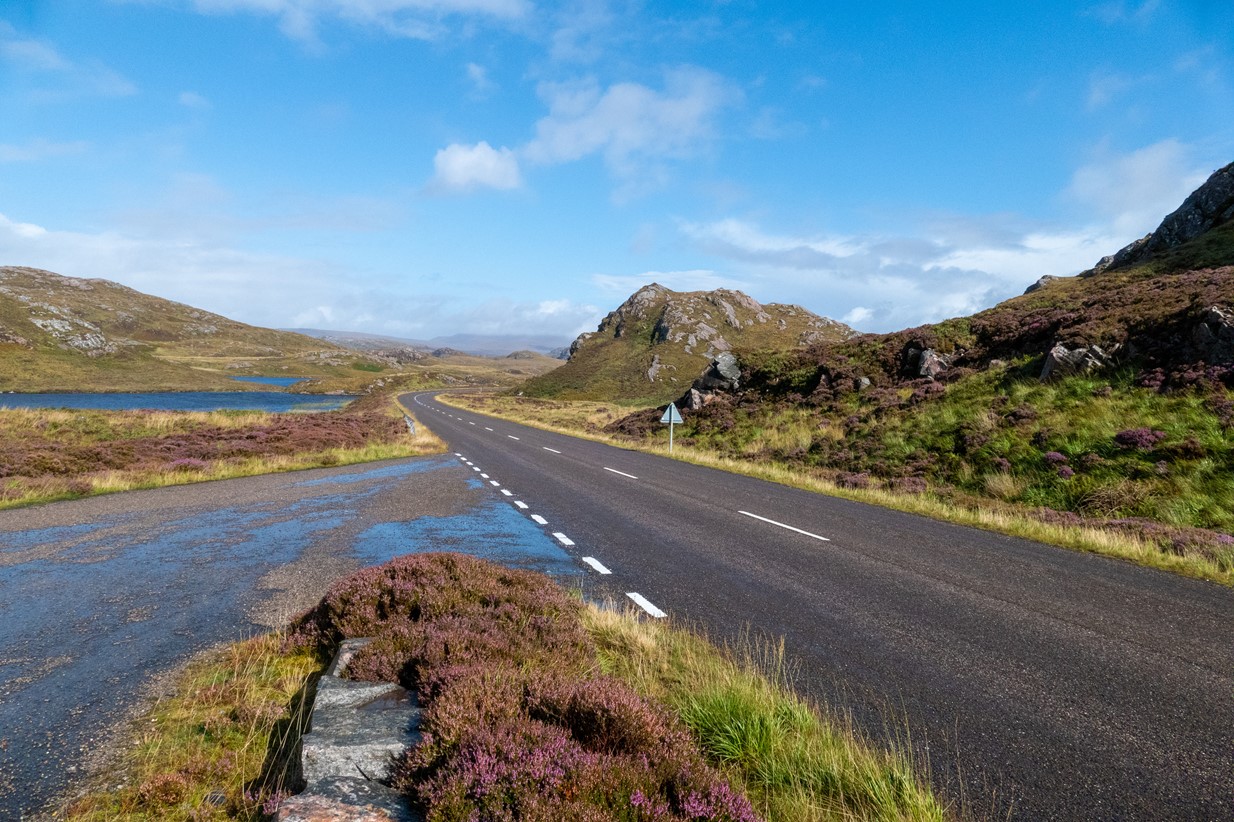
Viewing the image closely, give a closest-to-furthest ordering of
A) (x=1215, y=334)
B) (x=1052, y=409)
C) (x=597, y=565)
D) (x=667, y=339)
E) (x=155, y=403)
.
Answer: (x=597, y=565) → (x=1215, y=334) → (x=1052, y=409) → (x=155, y=403) → (x=667, y=339)

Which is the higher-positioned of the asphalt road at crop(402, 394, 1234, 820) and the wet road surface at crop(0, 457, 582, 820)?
the asphalt road at crop(402, 394, 1234, 820)

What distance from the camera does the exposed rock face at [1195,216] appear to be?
37.3 meters

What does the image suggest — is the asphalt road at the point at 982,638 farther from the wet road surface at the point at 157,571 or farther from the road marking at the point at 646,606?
the wet road surface at the point at 157,571

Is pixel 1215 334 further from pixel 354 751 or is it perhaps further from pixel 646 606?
pixel 354 751

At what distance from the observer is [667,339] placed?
101 metres

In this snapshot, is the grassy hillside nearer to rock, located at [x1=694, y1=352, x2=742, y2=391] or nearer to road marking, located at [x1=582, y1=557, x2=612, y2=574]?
rock, located at [x1=694, y1=352, x2=742, y2=391]

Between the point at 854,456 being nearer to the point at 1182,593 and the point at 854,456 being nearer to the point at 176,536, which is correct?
the point at 1182,593

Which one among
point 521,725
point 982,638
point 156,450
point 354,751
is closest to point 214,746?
Result: point 354,751

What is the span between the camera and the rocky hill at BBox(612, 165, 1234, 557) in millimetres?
12430

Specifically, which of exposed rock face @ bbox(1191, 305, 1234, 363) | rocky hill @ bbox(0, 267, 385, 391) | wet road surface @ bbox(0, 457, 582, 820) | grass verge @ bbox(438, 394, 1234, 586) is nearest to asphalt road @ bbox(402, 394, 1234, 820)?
grass verge @ bbox(438, 394, 1234, 586)

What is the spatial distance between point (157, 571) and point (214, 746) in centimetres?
519

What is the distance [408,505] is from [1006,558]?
1118cm

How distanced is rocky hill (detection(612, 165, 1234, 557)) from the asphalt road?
3302 mm

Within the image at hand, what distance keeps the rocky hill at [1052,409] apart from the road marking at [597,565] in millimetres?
8393
